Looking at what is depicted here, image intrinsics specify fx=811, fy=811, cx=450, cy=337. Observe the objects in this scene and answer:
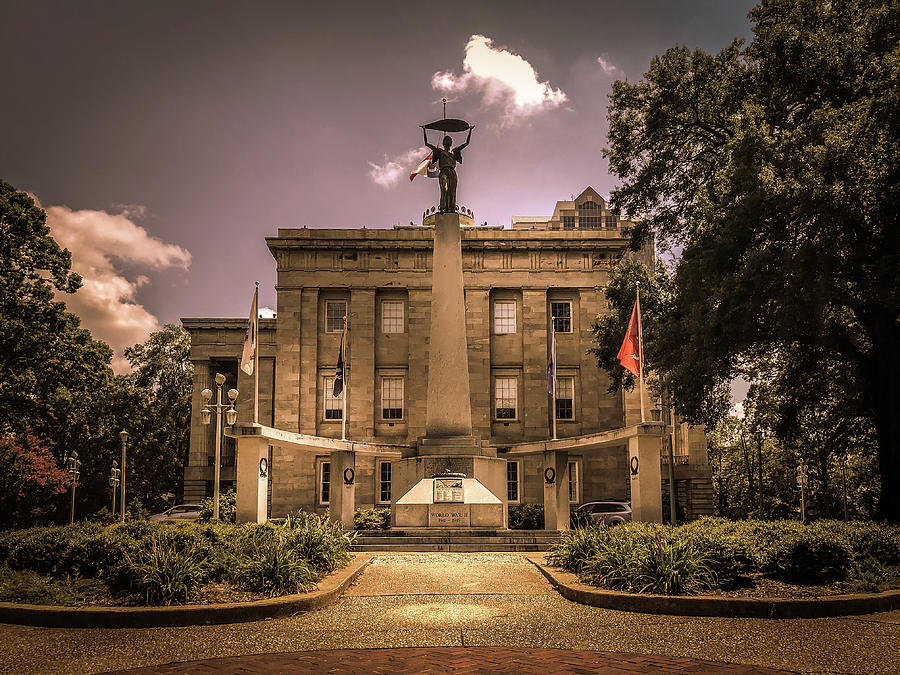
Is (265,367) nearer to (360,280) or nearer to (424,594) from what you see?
(360,280)

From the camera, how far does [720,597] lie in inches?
416

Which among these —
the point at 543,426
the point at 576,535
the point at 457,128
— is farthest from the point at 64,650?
the point at 543,426

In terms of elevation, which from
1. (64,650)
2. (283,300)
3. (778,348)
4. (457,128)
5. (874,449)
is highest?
(457,128)

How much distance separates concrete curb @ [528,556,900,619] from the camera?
32.9 feet

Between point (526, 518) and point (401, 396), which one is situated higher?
point (401, 396)

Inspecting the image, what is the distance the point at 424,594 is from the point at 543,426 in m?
31.7

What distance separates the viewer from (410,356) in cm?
4378

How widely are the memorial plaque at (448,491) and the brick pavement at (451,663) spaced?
17.2 m

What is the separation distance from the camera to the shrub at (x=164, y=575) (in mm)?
10406

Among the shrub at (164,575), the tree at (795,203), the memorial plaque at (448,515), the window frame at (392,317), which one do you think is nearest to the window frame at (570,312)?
the window frame at (392,317)

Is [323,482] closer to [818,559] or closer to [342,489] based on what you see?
[342,489]

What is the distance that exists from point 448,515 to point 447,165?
12606 mm

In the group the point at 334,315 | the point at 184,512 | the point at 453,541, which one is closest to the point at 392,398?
the point at 334,315

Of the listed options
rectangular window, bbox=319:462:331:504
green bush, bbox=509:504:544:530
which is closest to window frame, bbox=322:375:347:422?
rectangular window, bbox=319:462:331:504
